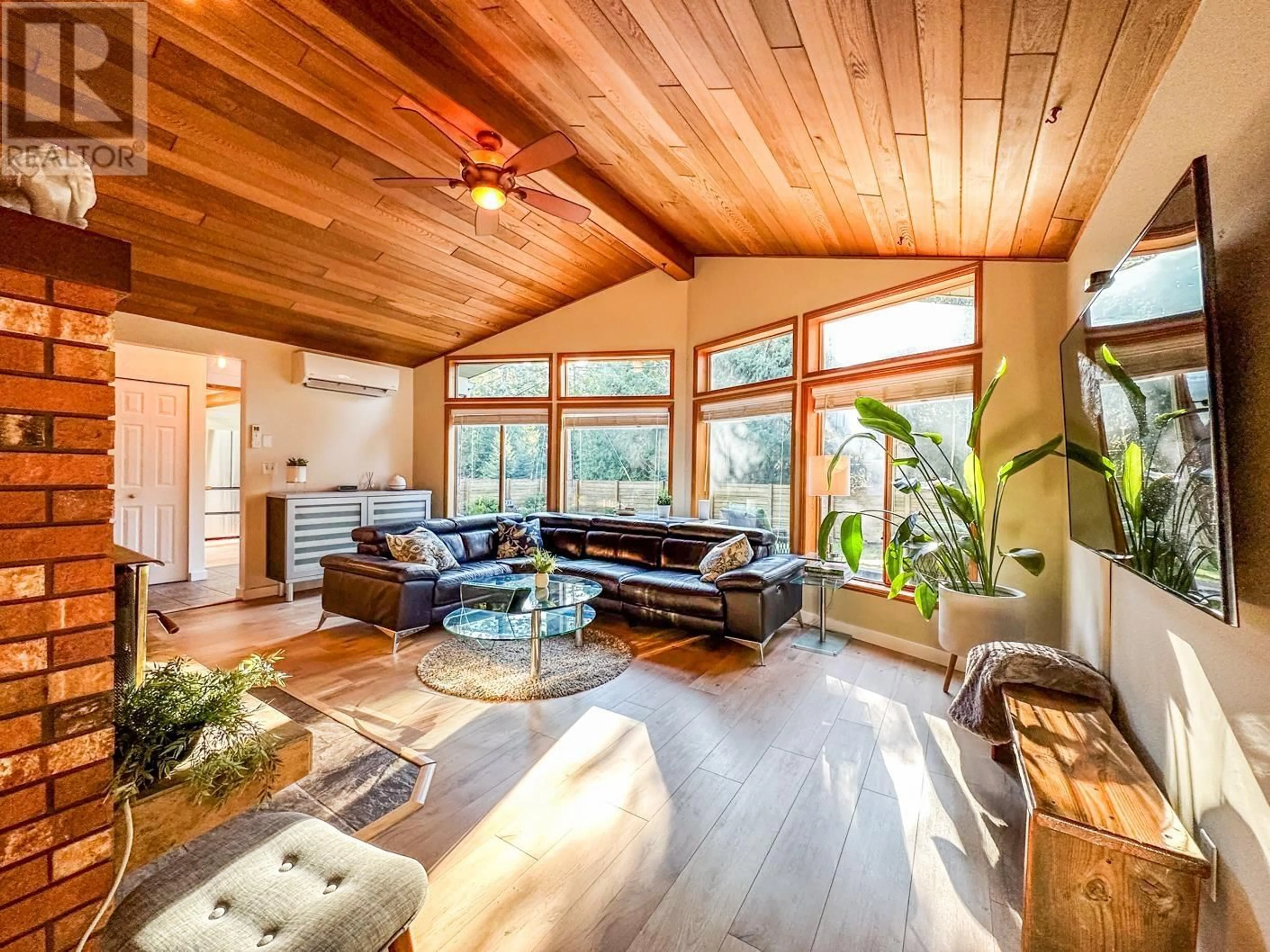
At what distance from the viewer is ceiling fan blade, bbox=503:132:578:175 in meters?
2.37

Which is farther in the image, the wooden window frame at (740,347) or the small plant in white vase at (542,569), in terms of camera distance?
the wooden window frame at (740,347)

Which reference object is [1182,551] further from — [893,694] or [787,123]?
[787,123]

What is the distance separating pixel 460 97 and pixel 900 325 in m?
3.24

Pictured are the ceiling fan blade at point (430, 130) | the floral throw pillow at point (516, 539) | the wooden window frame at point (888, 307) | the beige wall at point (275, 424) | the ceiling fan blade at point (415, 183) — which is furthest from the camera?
the floral throw pillow at point (516, 539)

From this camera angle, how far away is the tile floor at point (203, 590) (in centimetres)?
474

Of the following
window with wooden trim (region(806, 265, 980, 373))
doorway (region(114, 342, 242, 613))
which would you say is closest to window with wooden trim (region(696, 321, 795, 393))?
window with wooden trim (region(806, 265, 980, 373))

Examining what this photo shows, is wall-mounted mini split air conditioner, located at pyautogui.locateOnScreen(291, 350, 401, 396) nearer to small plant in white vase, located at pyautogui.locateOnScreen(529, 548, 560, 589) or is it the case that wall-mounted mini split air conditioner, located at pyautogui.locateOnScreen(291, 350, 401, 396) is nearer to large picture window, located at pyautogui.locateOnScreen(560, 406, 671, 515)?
large picture window, located at pyautogui.locateOnScreen(560, 406, 671, 515)

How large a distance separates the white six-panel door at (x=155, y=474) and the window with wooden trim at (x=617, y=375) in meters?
4.26

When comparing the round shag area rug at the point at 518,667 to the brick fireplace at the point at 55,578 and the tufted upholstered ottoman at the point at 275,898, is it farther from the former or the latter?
the brick fireplace at the point at 55,578

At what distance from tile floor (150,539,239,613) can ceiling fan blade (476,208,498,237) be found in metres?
3.93

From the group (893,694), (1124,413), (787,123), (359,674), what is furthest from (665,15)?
(359,674)

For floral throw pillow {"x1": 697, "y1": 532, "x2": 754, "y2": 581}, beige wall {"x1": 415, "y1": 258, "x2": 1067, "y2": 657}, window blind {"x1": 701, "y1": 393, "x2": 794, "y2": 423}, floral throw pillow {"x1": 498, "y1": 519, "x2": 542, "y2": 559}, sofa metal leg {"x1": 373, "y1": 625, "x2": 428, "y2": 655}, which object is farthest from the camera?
floral throw pillow {"x1": 498, "y1": 519, "x2": 542, "y2": 559}

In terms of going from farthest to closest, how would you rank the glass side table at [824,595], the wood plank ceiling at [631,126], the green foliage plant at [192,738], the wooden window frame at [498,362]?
1. the wooden window frame at [498,362]
2. the glass side table at [824,595]
3. the wood plank ceiling at [631,126]
4. the green foliage plant at [192,738]

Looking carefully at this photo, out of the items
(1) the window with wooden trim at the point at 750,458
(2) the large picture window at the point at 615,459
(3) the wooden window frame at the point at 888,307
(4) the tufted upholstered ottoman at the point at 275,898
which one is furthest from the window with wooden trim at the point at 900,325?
(4) the tufted upholstered ottoman at the point at 275,898
